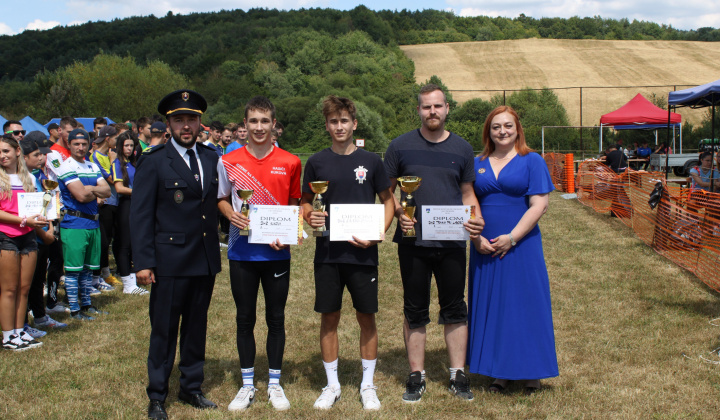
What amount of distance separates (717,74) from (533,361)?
67903 mm

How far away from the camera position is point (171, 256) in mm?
3805

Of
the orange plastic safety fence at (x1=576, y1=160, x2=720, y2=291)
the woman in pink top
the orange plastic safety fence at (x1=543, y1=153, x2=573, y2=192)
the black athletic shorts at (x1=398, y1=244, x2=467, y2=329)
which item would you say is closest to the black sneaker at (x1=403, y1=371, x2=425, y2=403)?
the black athletic shorts at (x1=398, y1=244, x2=467, y2=329)

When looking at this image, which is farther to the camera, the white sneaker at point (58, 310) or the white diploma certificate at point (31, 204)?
the white sneaker at point (58, 310)

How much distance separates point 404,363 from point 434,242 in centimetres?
150

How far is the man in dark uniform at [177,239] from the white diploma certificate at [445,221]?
146 centimetres

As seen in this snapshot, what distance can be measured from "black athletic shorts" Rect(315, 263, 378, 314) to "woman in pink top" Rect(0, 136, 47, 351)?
2734 millimetres

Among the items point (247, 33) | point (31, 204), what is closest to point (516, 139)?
point (31, 204)

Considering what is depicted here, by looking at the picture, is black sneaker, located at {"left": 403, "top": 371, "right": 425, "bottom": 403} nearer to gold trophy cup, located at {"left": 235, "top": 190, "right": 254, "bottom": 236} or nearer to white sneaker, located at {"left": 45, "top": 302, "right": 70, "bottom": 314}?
gold trophy cup, located at {"left": 235, "top": 190, "right": 254, "bottom": 236}

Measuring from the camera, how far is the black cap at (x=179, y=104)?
151 inches

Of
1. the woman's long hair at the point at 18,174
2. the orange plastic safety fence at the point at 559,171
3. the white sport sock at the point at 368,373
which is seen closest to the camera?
the white sport sock at the point at 368,373

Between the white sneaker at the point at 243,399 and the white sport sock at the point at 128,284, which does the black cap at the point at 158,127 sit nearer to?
the white sport sock at the point at 128,284

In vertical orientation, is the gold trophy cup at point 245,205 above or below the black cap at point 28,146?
below

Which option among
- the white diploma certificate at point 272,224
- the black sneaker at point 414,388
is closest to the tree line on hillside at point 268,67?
the black sneaker at point 414,388

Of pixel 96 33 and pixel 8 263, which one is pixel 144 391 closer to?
pixel 8 263
